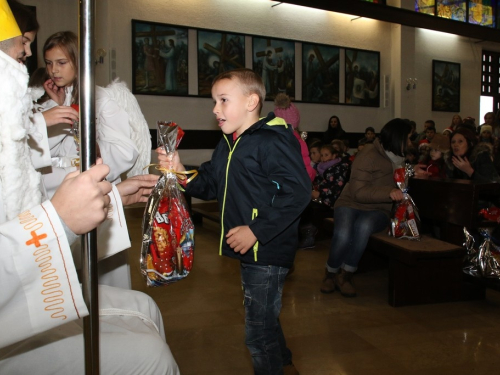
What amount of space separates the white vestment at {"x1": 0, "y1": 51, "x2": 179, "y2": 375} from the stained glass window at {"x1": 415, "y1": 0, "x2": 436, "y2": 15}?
14.0 meters

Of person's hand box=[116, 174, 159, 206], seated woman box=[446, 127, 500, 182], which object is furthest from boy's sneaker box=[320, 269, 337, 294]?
person's hand box=[116, 174, 159, 206]

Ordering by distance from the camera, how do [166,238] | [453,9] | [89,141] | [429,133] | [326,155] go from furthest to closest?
[453,9]
[429,133]
[326,155]
[166,238]
[89,141]

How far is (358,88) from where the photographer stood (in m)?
12.9

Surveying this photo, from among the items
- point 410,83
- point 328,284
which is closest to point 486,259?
point 328,284

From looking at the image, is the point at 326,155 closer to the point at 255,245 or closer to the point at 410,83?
the point at 255,245

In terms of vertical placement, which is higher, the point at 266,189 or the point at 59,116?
the point at 59,116

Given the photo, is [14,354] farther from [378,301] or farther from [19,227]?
[378,301]

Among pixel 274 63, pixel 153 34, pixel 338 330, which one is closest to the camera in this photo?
pixel 338 330

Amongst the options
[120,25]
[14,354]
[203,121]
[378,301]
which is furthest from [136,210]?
[14,354]

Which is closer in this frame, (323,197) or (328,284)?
(328,284)

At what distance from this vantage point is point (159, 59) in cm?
988

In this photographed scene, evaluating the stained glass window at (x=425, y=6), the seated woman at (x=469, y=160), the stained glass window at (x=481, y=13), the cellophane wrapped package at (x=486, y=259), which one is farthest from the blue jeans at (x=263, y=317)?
the stained glass window at (x=481, y=13)

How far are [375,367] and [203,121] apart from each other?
8.41 m

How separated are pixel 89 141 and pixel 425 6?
14.6 meters
